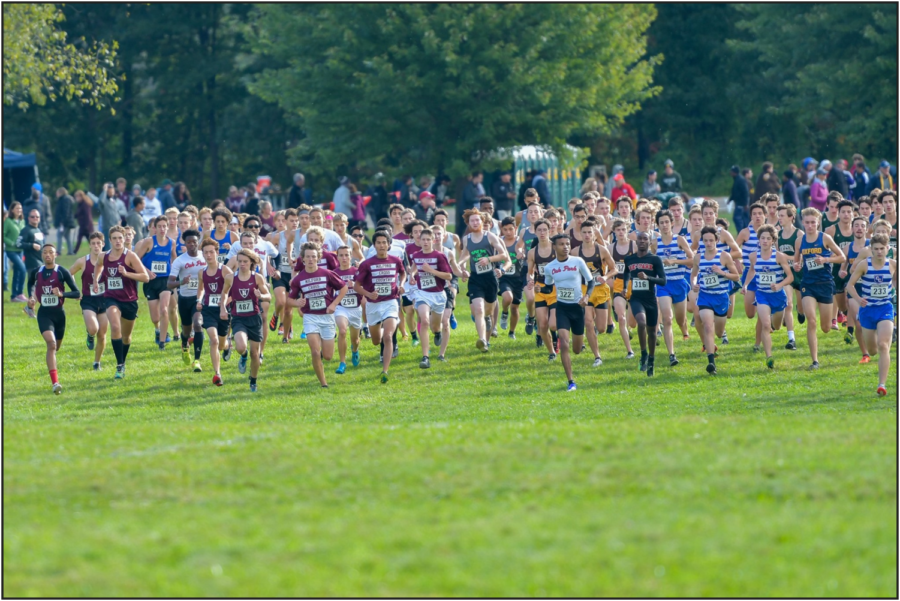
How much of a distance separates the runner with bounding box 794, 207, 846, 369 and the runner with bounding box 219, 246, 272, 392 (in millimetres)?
6519

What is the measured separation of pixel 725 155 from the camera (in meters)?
56.9

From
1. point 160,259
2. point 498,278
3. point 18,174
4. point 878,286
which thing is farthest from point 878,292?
point 18,174

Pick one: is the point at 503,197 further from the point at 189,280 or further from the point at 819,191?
the point at 189,280

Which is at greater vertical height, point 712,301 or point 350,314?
point 350,314

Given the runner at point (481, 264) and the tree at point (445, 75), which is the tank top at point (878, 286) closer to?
the runner at point (481, 264)

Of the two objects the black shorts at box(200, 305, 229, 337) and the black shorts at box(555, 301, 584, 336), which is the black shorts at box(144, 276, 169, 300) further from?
the black shorts at box(555, 301, 584, 336)

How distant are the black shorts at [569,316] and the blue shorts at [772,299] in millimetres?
2557

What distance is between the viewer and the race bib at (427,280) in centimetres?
1723

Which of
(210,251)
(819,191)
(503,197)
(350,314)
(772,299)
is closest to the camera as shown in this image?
(210,251)

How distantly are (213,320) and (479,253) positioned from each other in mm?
3976

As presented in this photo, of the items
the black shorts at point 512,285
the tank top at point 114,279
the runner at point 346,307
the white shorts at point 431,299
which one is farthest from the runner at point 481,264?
the tank top at point 114,279

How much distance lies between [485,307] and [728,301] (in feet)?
12.9

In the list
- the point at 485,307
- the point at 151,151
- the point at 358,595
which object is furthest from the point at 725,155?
the point at 358,595

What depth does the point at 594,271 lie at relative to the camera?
54.4 ft
